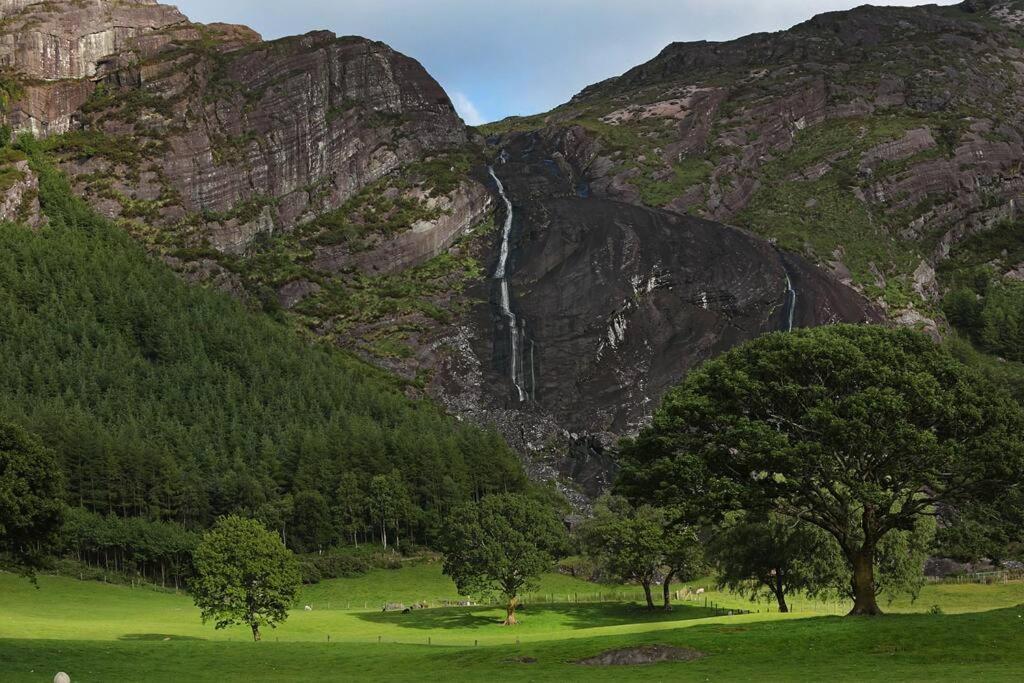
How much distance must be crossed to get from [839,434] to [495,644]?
88.1 ft

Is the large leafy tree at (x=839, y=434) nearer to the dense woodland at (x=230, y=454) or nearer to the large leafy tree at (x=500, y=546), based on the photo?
the large leafy tree at (x=500, y=546)

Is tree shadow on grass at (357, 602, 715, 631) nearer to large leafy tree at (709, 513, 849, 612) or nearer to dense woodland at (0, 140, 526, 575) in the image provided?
large leafy tree at (709, 513, 849, 612)

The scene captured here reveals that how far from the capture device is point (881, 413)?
191 feet

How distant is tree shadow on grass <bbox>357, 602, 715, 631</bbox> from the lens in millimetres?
99438

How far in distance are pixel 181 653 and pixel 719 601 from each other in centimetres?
6494

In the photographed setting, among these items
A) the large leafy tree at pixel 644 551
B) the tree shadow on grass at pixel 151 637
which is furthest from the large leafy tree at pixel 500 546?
the tree shadow on grass at pixel 151 637

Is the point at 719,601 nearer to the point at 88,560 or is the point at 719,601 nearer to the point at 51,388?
the point at 88,560

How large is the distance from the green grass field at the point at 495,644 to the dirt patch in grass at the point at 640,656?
3.27 feet

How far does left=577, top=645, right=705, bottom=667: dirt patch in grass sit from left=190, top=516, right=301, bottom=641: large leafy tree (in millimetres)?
36317

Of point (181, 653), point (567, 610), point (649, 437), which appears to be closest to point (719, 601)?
point (567, 610)

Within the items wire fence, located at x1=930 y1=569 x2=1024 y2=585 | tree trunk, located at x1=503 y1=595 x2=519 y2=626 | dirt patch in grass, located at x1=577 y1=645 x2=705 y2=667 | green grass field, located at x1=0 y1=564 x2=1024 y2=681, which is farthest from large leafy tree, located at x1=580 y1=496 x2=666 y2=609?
dirt patch in grass, located at x1=577 y1=645 x2=705 y2=667

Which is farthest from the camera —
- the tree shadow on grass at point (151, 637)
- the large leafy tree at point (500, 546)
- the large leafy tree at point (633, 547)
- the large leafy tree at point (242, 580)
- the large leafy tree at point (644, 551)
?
the large leafy tree at point (633, 547)

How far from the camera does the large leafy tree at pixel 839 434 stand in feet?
192

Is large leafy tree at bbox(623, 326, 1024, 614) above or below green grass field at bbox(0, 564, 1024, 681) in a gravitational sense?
above
